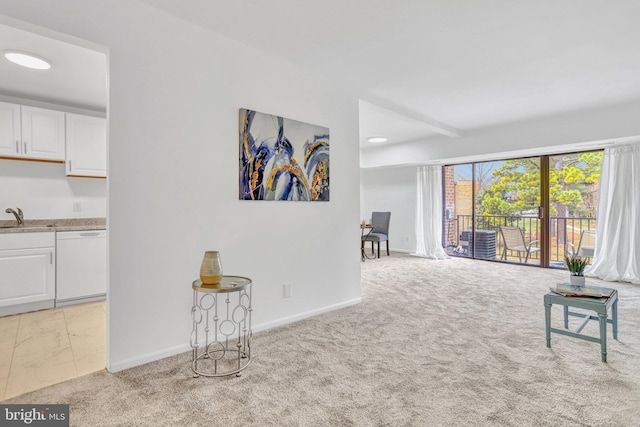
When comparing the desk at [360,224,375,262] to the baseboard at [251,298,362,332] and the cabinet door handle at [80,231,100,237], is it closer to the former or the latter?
the baseboard at [251,298,362,332]

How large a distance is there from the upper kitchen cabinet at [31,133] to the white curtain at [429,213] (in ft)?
20.3

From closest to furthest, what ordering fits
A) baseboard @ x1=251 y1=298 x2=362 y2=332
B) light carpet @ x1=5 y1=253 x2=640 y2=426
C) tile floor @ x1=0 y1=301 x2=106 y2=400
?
light carpet @ x1=5 y1=253 x2=640 y2=426 → tile floor @ x1=0 y1=301 x2=106 y2=400 → baseboard @ x1=251 y1=298 x2=362 y2=332

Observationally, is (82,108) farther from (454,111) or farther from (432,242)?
(432,242)

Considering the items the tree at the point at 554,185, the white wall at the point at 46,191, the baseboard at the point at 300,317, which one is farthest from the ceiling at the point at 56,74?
the tree at the point at 554,185

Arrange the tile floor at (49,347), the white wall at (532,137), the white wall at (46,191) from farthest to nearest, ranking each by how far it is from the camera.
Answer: the white wall at (532,137) < the white wall at (46,191) < the tile floor at (49,347)

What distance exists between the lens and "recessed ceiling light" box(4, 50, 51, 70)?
2702mm

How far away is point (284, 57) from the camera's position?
302 centimetres

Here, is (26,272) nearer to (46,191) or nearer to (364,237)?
(46,191)

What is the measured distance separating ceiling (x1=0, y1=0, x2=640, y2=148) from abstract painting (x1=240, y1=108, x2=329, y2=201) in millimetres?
619

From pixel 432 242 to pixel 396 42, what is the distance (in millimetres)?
5002

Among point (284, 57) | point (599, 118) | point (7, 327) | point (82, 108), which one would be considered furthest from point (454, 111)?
point (7, 327)

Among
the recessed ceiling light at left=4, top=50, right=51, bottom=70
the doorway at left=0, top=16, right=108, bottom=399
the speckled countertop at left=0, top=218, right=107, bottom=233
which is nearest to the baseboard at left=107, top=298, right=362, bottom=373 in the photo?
the doorway at left=0, top=16, right=108, bottom=399

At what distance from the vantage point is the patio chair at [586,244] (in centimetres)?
545

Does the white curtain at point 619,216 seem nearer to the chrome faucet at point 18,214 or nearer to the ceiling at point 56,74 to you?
the ceiling at point 56,74
